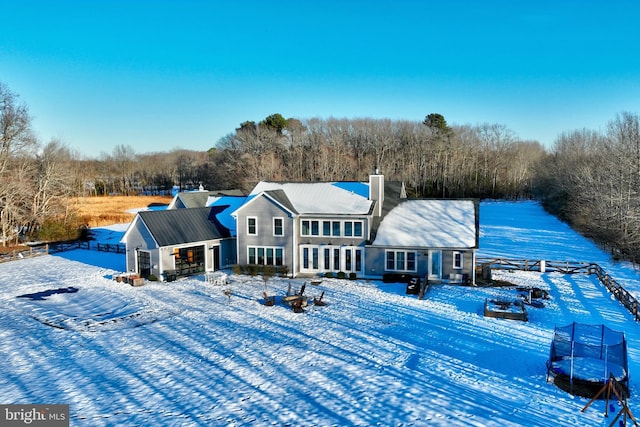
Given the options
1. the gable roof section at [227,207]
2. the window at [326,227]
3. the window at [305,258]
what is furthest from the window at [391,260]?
the gable roof section at [227,207]

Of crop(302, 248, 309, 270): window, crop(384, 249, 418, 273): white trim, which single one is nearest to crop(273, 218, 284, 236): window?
crop(302, 248, 309, 270): window

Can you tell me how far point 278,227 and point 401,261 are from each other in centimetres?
797

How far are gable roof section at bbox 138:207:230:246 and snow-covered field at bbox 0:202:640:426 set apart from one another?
9.79ft

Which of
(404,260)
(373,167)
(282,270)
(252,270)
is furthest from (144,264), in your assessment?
(373,167)

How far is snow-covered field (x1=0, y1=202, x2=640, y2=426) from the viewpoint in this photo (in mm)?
12539

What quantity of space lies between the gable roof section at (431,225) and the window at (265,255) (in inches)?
244

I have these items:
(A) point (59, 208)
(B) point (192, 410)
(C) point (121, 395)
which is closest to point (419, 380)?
(B) point (192, 410)

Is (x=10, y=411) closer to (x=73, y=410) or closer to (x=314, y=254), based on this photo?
(x=73, y=410)

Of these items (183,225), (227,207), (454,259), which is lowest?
(454,259)

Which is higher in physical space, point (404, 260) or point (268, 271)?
point (404, 260)

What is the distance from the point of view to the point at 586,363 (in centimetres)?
1476

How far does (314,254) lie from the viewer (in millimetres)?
28516

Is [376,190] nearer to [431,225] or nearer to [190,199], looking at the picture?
[431,225]

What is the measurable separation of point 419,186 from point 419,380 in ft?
255
